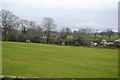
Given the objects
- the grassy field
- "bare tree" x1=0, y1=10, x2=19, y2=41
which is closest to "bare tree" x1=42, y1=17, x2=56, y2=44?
the grassy field

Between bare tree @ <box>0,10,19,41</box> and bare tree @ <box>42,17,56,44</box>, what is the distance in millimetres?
892

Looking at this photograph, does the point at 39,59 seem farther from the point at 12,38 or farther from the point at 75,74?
the point at 75,74

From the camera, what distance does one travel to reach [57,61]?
19.1 feet

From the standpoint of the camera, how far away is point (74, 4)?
20.4ft

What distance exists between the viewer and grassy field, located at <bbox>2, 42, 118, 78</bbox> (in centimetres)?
453

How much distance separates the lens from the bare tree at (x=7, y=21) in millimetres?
5351

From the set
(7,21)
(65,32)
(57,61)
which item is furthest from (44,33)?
(7,21)

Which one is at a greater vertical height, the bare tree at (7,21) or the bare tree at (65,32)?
the bare tree at (7,21)

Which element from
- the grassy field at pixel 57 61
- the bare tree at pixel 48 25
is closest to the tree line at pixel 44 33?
the bare tree at pixel 48 25

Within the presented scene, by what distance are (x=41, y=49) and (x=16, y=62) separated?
5.23ft

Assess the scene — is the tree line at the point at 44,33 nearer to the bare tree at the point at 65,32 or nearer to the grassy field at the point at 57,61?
the bare tree at the point at 65,32

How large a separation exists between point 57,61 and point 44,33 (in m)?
0.95

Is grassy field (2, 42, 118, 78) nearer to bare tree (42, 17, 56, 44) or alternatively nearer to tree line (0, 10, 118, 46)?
tree line (0, 10, 118, 46)

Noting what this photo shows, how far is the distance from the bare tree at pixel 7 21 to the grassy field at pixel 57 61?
0.45 metres
